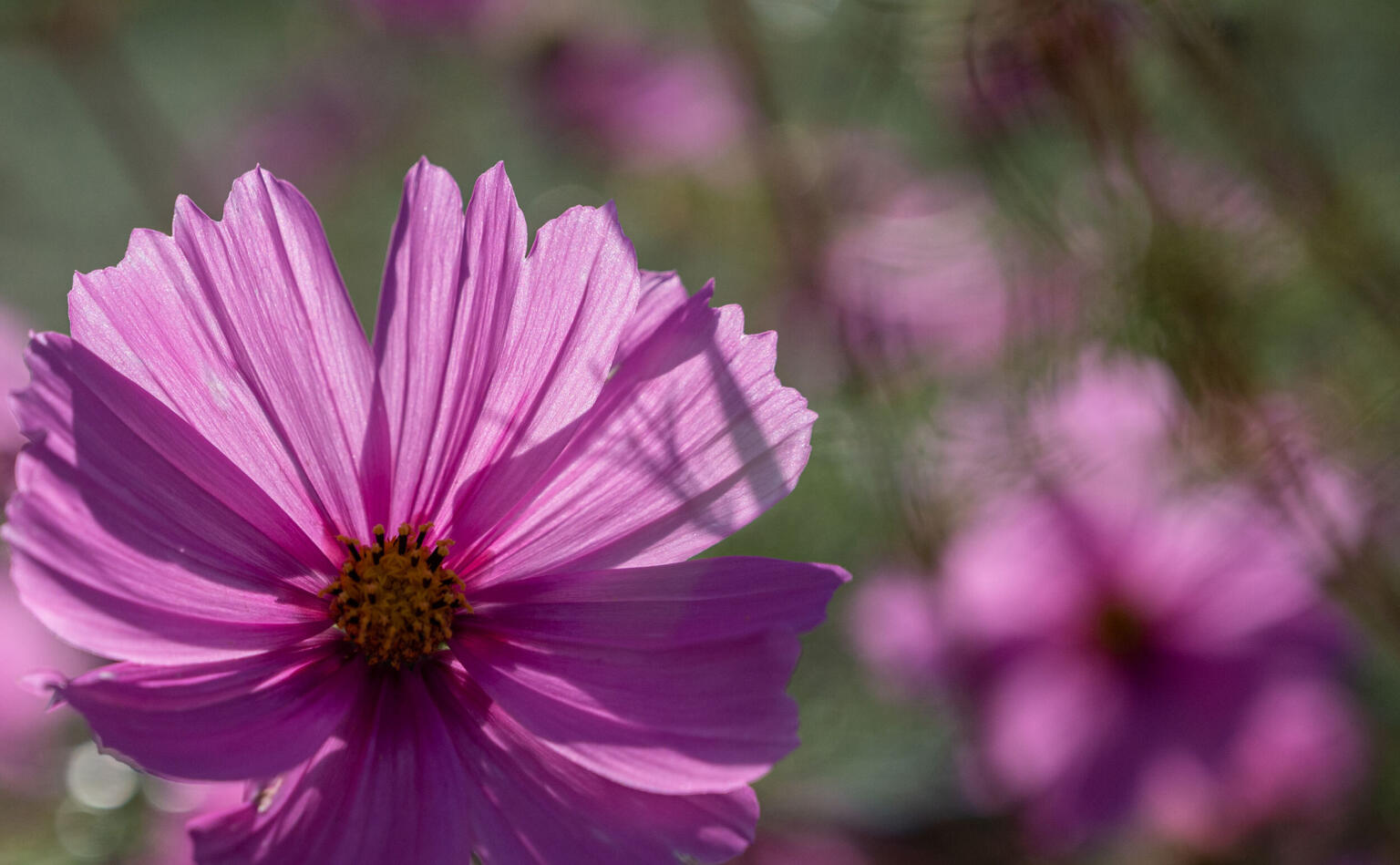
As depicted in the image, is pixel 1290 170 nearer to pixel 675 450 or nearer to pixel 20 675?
pixel 675 450

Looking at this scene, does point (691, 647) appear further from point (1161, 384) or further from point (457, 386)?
point (1161, 384)

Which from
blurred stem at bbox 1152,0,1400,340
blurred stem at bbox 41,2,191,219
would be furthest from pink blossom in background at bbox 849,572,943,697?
blurred stem at bbox 41,2,191,219

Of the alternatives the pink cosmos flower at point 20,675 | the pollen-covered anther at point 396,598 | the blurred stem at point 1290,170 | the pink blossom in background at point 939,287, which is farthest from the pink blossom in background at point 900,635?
the pink cosmos flower at point 20,675

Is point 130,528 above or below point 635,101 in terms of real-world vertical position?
below

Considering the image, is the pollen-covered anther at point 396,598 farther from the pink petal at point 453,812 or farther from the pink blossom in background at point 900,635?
the pink blossom in background at point 900,635

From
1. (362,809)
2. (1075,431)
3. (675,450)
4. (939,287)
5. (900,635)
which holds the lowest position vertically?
(362,809)

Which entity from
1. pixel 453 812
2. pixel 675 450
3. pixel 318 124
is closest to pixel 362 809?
pixel 453 812

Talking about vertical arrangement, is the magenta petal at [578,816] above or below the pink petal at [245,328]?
below
